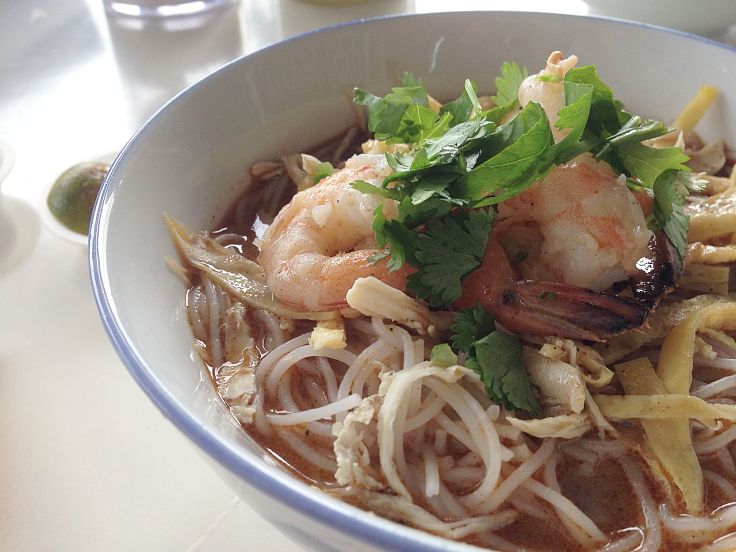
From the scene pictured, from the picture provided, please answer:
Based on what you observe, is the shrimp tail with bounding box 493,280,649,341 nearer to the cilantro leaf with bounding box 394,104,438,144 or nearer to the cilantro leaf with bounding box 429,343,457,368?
the cilantro leaf with bounding box 429,343,457,368

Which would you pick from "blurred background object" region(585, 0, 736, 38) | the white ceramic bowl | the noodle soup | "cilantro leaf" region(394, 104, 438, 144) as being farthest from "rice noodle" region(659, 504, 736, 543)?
"blurred background object" region(585, 0, 736, 38)

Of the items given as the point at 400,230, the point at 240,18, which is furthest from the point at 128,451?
the point at 240,18

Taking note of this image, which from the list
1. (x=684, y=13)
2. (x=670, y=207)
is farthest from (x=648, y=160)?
(x=684, y=13)

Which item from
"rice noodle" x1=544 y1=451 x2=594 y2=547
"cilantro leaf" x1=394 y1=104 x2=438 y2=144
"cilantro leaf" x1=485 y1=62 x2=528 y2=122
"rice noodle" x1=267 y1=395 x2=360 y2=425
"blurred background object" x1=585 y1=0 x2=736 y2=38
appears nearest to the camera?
"rice noodle" x1=544 y1=451 x2=594 y2=547

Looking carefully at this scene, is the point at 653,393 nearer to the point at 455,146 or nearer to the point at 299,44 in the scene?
the point at 455,146

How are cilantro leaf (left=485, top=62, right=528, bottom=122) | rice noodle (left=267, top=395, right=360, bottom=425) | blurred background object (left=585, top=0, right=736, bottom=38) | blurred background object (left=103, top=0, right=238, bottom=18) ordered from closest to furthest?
rice noodle (left=267, top=395, right=360, bottom=425) → cilantro leaf (left=485, top=62, right=528, bottom=122) → blurred background object (left=585, top=0, right=736, bottom=38) → blurred background object (left=103, top=0, right=238, bottom=18)
